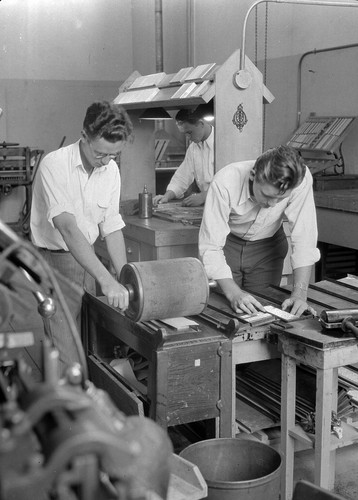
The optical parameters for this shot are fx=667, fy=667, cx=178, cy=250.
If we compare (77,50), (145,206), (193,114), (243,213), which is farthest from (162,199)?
(77,50)

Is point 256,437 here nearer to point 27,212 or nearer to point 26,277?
point 26,277

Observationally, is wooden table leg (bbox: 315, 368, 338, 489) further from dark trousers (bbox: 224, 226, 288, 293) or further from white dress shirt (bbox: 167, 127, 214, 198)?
white dress shirt (bbox: 167, 127, 214, 198)

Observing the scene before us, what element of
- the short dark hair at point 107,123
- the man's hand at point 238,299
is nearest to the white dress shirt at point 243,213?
the man's hand at point 238,299

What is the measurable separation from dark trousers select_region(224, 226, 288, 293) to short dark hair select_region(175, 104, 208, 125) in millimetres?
1037

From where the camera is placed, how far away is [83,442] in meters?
0.60

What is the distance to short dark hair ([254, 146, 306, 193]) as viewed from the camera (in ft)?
7.45

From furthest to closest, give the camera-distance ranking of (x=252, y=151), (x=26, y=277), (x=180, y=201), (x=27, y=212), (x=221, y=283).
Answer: (x=27, y=212), (x=180, y=201), (x=252, y=151), (x=221, y=283), (x=26, y=277)

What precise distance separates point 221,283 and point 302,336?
0.48 meters

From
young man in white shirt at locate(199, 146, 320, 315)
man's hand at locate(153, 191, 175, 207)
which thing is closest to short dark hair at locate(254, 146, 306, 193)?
young man in white shirt at locate(199, 146, 320, 315)

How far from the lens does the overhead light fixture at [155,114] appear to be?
3.89m

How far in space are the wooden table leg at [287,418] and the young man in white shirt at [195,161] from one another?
1.87 metres

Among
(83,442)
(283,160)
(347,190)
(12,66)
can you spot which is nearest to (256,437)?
(283,160)

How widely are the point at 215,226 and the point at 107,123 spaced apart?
595 mm

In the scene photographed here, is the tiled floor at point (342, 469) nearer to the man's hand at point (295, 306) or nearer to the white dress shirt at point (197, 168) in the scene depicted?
the man's hand at point (295, 306)
